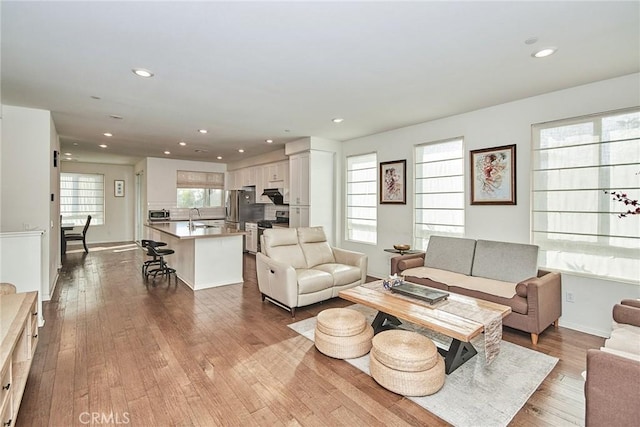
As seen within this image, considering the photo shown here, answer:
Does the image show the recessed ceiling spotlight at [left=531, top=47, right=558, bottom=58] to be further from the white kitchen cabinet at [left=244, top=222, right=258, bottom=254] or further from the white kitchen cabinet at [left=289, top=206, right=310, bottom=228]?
the white kitchen cabinet at [left=244, top=222, right=258, bottom=254]

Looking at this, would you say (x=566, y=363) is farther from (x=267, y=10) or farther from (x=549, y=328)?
(x=267, y=10)

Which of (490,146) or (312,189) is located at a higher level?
(490,146)

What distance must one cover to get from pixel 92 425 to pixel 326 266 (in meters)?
2.87

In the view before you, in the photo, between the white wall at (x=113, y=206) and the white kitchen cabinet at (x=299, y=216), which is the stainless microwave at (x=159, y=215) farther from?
the white kitchen cabinet at (x=299, y=216)

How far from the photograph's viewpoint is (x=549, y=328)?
3303 mm

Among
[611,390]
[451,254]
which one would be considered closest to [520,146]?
[451,254]

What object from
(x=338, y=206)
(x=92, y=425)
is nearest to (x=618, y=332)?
(x=92, y=425)

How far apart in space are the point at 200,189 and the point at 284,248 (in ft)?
18.9

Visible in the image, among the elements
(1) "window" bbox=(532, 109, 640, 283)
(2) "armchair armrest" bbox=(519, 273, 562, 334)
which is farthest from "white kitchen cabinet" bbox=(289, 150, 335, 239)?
(2) "armchair armrest" bbox=(519, 273, 562, 334)

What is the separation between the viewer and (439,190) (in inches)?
181

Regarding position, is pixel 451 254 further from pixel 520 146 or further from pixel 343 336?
pixel 343 336

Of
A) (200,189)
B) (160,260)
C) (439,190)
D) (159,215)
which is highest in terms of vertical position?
(200,189)

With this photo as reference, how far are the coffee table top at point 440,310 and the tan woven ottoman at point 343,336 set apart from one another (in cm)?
24
